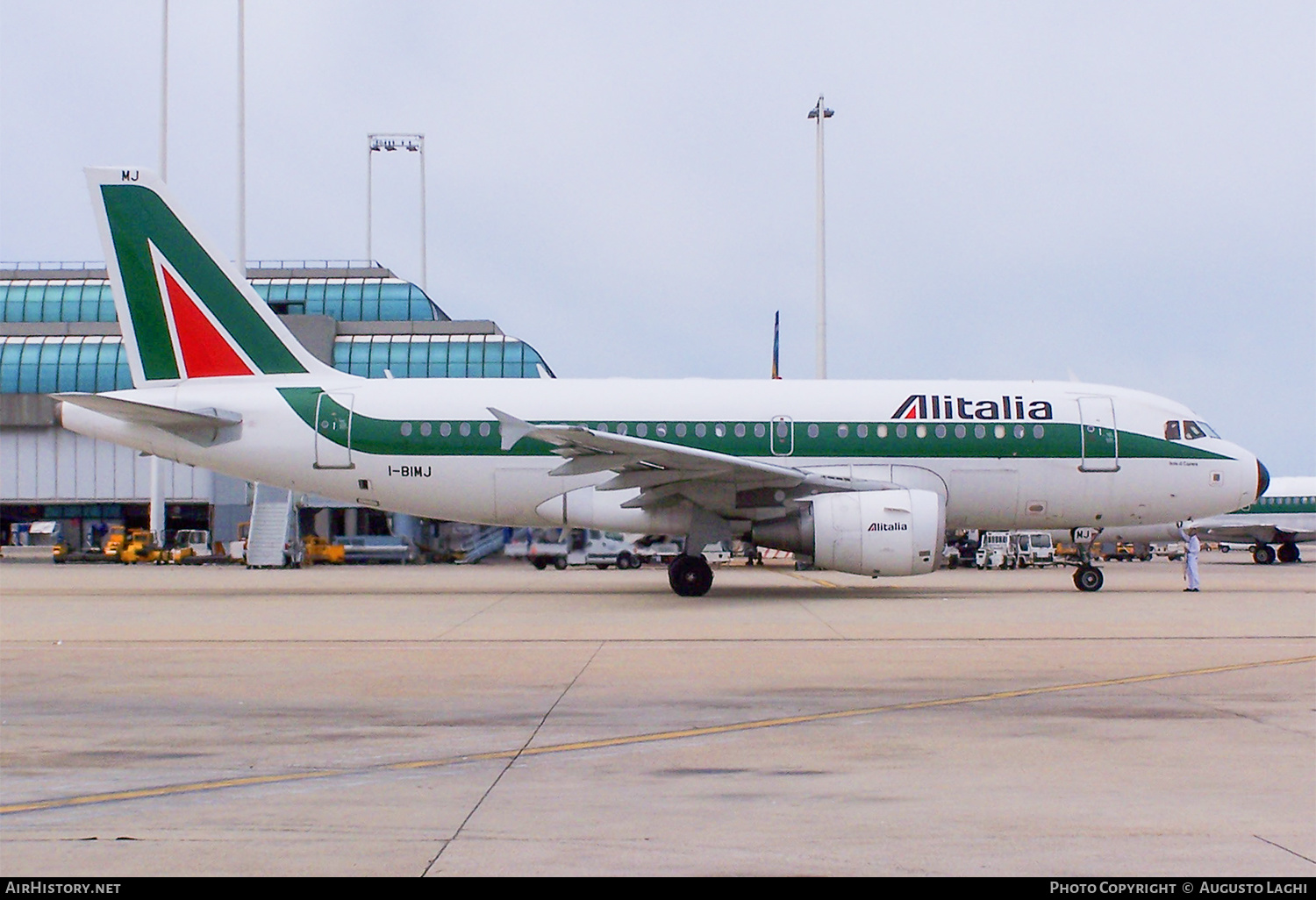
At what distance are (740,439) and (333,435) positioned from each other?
7288mm

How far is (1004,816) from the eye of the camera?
580 centimetres

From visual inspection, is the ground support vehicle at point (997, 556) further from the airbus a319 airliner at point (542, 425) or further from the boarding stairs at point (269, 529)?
the boarding stairs at point (269, 529)

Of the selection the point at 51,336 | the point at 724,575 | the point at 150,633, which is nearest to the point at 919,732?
the point at 150,633

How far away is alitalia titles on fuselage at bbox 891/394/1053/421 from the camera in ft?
74.0

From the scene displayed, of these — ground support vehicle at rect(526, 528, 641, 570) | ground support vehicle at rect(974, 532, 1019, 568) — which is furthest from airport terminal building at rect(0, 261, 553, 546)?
ground support vehicle at rect(974, 532, 1019, 568)

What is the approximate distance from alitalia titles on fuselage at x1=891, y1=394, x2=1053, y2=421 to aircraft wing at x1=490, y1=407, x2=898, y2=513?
173 centimetres

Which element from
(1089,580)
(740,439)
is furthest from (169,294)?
(1089,580)

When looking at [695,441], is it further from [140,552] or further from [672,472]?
[140,552]

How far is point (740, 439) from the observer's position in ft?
72.9

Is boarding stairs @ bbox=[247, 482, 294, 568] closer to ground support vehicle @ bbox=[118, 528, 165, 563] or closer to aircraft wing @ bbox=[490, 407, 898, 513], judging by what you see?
ground support vehicle @ bbox=[118, 528, 165, 563]

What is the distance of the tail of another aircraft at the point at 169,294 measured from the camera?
22344 millimetres

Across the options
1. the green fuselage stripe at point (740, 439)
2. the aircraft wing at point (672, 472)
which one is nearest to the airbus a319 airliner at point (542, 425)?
the green fuselage stripe at point (740, 439)

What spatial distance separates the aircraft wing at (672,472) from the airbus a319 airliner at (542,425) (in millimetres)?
553

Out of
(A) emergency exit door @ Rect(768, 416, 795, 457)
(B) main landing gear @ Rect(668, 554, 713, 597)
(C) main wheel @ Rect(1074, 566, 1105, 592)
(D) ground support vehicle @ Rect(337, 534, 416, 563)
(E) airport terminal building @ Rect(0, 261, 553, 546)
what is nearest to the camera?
(B) main landing gear @ Rect(668, 554, 713, 597)
